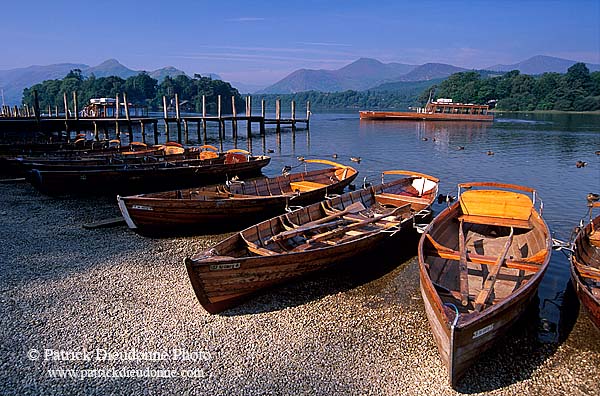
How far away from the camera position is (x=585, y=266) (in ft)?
28.0

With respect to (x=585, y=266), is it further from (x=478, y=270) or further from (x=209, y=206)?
(x=209, y=206)

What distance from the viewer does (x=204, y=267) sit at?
25.7 ft

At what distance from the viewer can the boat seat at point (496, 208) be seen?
11.5 metres

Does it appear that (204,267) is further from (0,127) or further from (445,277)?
(0,127)

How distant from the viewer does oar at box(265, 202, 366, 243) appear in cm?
1000

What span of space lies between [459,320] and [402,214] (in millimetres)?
7360

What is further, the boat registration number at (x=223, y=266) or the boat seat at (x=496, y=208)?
the boat seat at (x=496, y=208)

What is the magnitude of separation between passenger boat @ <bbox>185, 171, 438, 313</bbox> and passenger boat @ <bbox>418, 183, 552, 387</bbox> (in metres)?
1.50

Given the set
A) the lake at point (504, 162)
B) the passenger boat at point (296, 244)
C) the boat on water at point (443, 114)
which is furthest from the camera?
the boat on water at point (443, 114)

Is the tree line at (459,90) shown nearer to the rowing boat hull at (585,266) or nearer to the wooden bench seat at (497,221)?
the wooden bench seat at (497,221)

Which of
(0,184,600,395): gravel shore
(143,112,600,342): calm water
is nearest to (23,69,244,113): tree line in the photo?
(143,112,600,342): calm water

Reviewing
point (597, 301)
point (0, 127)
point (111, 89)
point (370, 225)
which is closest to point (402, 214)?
point (370, 225)

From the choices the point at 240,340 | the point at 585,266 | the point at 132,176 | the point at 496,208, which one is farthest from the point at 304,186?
the point at 585,266

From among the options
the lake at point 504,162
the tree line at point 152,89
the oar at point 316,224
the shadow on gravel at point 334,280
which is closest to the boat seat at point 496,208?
the lake at point 504,162
